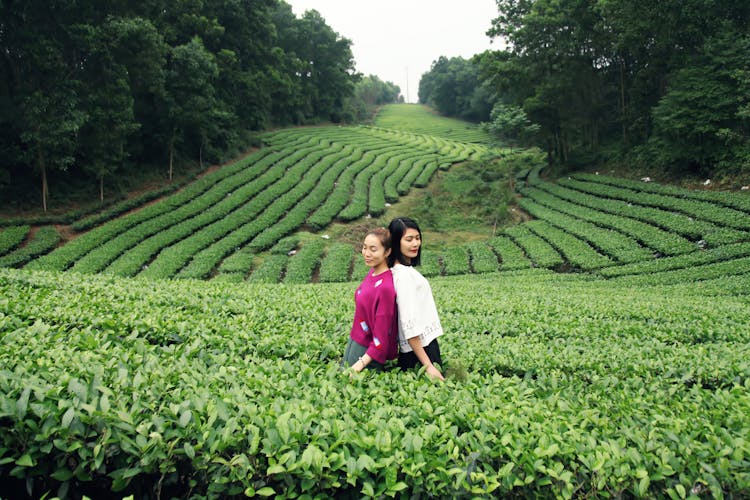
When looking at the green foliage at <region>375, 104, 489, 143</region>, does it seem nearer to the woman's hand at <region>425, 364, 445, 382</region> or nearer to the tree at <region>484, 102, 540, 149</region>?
the tree at <region>484, 102, 540, 149</region>

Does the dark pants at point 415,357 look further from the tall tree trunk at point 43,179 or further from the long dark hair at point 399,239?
the tall tree trunk at point 43,179

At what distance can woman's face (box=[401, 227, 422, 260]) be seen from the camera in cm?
331

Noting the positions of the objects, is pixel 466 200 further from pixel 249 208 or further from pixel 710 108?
pixel 249 208

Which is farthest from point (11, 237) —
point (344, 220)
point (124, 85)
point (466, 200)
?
point (466, 200)

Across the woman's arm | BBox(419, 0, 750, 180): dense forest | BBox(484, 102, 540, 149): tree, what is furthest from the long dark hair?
BBox(484, 102, 540, 149): tree

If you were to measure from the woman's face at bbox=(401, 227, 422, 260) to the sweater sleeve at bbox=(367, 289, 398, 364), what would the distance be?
339 mm

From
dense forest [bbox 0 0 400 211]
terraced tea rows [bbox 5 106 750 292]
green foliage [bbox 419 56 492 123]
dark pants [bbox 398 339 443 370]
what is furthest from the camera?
green foliage [bbox 419 56 492 123]

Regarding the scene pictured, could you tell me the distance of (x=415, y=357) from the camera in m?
3.58

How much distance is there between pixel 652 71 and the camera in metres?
25.3

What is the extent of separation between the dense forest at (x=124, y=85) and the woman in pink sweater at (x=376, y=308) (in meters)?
18.2

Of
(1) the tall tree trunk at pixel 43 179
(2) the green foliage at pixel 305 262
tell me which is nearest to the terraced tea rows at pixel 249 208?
(2) the green foliage at pixel 305 262

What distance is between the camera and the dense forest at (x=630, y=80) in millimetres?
19172

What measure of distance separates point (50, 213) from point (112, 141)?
422 cm

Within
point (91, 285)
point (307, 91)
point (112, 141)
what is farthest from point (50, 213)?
point (307, 91)
